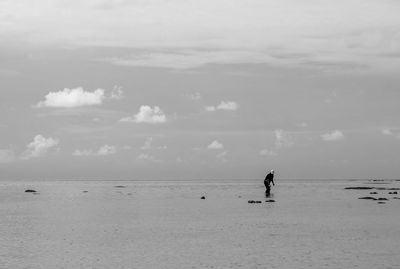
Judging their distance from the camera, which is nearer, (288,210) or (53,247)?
(53,247)

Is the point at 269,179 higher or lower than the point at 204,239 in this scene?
higher

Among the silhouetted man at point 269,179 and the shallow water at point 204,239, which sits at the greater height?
the silhouetted man at point 269,179

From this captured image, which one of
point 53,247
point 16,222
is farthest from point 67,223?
point 53,247

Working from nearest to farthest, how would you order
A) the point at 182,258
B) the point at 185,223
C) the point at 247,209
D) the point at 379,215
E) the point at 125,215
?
the point at 182,258
the point at 185,223
the point at 379,215
the point at 125,215
the point at 247,209

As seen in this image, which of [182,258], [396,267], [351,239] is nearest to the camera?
[396,267]

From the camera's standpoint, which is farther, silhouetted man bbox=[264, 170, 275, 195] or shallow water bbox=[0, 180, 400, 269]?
silhouetted man bbox=[264, 170, 275, 195]

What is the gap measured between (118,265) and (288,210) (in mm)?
40009

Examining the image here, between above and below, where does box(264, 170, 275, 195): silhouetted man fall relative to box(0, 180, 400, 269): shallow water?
above

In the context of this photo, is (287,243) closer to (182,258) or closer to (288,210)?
(182,258)

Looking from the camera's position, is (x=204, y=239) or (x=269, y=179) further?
(x=269, y=179)

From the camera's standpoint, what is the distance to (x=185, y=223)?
5744 centimetres

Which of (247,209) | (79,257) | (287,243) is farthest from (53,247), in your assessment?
(247,209)

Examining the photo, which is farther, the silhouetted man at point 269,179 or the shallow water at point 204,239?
the silhouetted man at point 269,179

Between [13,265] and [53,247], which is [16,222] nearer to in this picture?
[53,247]
